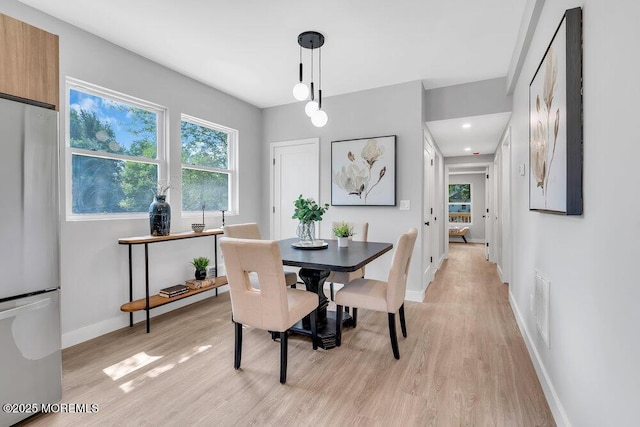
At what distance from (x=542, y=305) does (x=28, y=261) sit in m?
3.00

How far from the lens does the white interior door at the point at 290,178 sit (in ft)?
14.3

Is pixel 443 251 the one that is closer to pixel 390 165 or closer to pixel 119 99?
pixel 390 165

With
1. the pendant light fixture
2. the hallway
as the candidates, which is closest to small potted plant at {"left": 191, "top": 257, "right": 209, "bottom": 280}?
the pendant light fixture

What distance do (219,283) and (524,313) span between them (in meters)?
3.03

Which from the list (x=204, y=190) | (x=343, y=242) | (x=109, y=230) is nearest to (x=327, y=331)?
(x=343, y=242)

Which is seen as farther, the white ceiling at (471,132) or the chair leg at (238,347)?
the white ceiling at (471,132)

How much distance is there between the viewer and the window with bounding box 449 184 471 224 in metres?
9.57

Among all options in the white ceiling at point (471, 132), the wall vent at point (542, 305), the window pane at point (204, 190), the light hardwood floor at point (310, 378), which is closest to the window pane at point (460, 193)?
the white ceiling at point (471, 132)

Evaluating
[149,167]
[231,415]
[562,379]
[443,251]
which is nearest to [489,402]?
[562,379]

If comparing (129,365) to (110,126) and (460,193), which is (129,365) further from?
(460,193)

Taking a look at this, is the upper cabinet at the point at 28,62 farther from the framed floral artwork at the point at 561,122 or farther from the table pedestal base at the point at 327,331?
the framed floral artwork at the point at 561,122

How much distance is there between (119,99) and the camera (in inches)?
115

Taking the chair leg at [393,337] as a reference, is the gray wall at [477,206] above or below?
above

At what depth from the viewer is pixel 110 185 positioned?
286 centimetres
